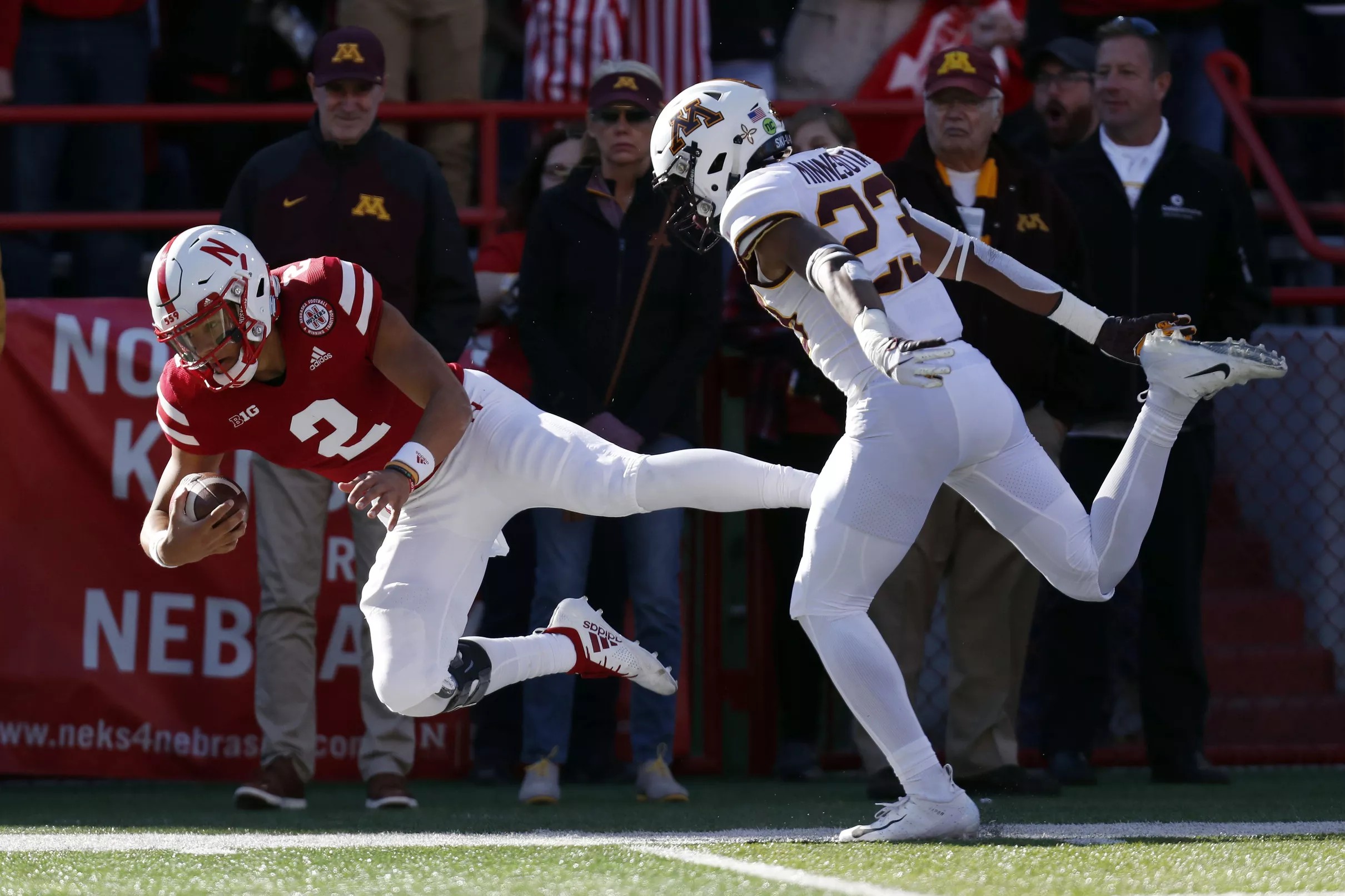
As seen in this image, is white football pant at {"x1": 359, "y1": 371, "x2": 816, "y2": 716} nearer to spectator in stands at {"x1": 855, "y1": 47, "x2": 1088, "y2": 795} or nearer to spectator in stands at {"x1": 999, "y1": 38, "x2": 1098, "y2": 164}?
spectator in stands at {"x1": 855, "y1": 47, "x2": 1088, "y2": 795}

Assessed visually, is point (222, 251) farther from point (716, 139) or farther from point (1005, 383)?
point (1005, 383)

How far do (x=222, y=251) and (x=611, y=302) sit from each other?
187 cm

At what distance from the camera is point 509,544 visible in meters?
6.89

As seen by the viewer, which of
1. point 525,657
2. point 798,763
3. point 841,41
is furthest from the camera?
point 841,41

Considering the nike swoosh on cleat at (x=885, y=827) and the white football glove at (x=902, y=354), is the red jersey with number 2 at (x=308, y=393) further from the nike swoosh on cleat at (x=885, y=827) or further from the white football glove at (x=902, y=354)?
the nike swoosh on cleat at (x=885, y=827)

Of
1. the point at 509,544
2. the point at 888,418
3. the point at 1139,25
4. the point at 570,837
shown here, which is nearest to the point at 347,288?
the point at 888,418

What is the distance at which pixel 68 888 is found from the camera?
4047 mm

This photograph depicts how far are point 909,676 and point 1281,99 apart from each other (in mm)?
3353

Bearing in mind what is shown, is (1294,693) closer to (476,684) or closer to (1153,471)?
(1153,471)

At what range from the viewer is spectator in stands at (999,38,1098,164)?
730 cm

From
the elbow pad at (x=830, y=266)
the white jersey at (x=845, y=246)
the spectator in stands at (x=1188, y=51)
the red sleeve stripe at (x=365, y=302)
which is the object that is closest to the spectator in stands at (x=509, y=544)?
the red sleeve stripe at (x=365, y=302)

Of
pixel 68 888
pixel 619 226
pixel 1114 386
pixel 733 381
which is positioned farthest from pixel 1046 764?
pixel 68 888

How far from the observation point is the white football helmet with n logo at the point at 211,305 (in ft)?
15.2

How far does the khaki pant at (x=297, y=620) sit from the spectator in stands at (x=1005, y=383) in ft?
5.41
